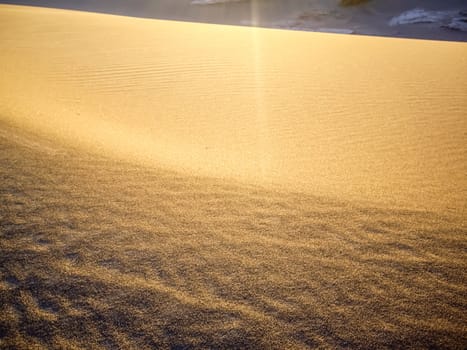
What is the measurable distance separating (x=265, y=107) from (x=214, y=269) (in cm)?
365

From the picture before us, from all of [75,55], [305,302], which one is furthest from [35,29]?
[305,302]

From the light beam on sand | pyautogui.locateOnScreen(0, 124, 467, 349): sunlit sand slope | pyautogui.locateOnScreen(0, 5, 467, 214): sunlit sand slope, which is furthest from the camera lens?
the light beam on sand

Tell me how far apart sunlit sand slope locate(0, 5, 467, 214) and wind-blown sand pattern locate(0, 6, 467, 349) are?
1.5 inches

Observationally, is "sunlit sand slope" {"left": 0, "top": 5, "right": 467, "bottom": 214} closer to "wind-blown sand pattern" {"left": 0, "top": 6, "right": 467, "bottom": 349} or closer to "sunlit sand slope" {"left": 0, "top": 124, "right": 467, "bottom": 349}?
"wind-blown sand pattern" {"left": 0, "top": 6, "right": 467, "bottom": 349}

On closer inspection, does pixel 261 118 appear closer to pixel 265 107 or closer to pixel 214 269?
pixel 265 107

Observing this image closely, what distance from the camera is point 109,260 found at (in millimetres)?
1693

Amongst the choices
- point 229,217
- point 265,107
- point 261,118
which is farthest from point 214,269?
point 265,107

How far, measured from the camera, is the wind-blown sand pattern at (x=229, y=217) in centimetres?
139

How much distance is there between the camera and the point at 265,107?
4.88 metres

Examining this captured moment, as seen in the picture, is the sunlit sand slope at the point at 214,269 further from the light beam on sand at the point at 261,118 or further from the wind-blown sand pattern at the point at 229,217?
the light beam on sand at the point at 261,118

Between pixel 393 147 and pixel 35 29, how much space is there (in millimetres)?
11434

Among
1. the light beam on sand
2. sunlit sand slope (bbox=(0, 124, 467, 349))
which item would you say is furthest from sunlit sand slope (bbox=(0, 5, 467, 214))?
sunlit sand slope (bbox=(0, 124, 467, 349))

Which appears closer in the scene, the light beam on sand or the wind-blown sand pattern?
the wind-blown sand pattern

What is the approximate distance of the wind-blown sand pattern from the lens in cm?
139
